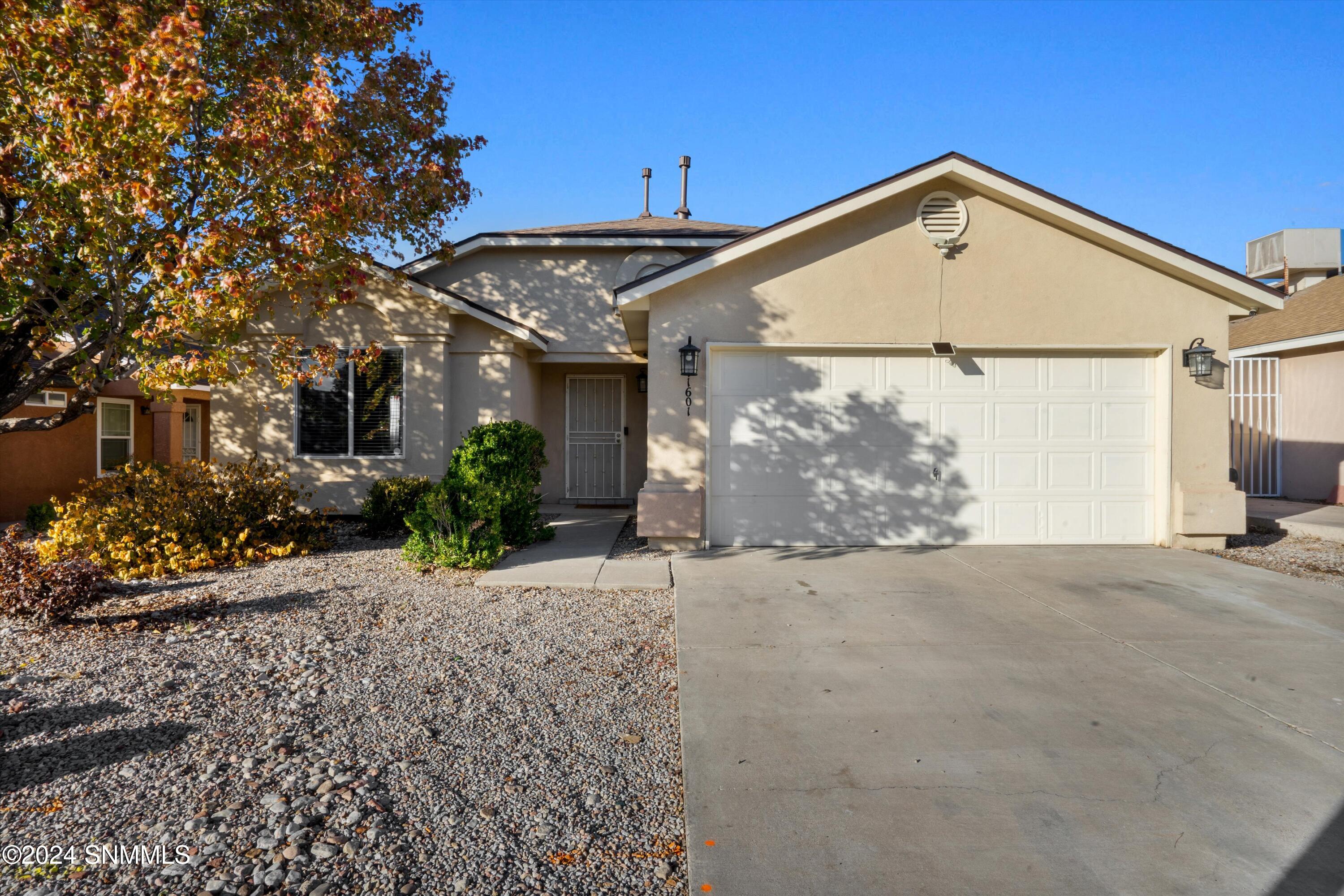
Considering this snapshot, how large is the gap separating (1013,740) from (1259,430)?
1400cm

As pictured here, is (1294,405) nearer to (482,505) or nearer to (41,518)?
(482,505)

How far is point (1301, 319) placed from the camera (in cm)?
1365

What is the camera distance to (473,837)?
8.95 ft

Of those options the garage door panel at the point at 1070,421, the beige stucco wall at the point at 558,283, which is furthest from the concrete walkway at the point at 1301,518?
the beige stucco wall at the point at 558,283

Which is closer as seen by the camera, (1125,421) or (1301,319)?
(1125,421)

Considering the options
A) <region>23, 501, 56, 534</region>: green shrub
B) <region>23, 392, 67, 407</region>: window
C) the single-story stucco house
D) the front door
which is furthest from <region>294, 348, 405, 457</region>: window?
the single-story stucco house

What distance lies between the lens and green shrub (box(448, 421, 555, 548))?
8.08m

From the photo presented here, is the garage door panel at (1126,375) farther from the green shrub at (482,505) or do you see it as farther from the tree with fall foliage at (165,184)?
the tree with fall foliage at (165,184)

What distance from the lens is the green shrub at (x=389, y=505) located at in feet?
31.0

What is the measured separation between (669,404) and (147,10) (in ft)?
19.8

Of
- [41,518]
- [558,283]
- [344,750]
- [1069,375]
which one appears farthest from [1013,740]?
[41,518]

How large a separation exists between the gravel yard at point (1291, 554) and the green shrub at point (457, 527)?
8.28 metres

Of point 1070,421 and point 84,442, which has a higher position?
point 1070,421

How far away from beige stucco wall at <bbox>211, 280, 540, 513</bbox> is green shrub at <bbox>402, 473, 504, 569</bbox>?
3.26 m
